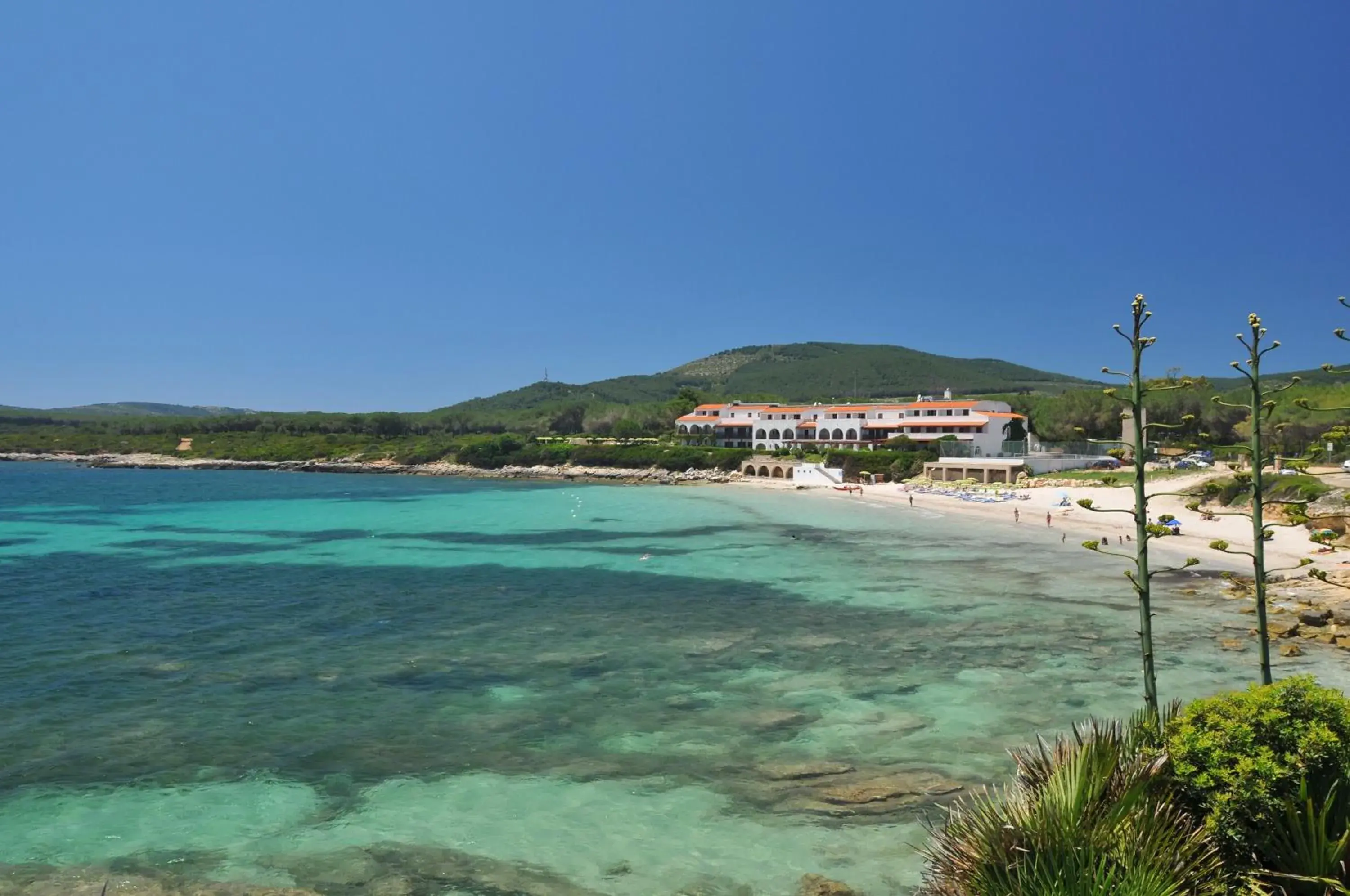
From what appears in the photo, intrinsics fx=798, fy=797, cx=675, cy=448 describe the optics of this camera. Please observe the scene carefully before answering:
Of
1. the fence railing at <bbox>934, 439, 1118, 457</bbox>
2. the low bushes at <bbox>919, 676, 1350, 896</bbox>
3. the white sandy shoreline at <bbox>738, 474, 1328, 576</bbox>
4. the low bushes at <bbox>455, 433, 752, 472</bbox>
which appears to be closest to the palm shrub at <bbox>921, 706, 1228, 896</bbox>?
the low bushes at <bbox>919, 676, 1350, 896</bbox>

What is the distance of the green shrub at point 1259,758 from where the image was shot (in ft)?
19.9

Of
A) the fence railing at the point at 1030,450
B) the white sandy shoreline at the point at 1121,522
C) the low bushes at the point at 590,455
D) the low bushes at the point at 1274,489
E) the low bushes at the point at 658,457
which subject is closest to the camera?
the white sandy shoreline at the point at 1121,522

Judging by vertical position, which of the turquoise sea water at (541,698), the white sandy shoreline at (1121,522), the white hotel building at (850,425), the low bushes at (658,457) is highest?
the white hotel building at (850,425)

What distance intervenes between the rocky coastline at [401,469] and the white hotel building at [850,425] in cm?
1374

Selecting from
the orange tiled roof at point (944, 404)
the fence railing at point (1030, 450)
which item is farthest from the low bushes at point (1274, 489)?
the orange tiled roof at point (944, 404)

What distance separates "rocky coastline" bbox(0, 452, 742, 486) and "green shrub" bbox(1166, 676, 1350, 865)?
3684 inches

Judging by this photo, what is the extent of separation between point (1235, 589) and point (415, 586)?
3167 cm

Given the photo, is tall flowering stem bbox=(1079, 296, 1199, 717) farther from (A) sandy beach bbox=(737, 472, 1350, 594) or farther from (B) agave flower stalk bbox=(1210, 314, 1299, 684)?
(A) sandy beach bbox=(737, 472, 1350, 594)

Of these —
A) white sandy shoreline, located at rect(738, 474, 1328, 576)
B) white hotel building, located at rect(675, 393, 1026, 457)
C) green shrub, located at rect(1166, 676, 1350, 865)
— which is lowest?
white sandy shoreline, located at rect(738, 474, 1328, 576)

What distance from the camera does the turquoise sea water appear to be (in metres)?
11.5

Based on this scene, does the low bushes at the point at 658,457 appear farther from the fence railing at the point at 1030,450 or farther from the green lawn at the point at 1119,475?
the green lawn at the point at 1119,475

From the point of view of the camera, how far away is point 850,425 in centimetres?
10775

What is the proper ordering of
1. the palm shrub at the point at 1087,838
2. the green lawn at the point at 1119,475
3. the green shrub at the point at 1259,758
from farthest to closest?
the green lawn at the point at 1119,475 < the green shrub at the point at 1259,758 < the palm shrub at the point at 1087,838

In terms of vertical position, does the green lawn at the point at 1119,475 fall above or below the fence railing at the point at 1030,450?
below
